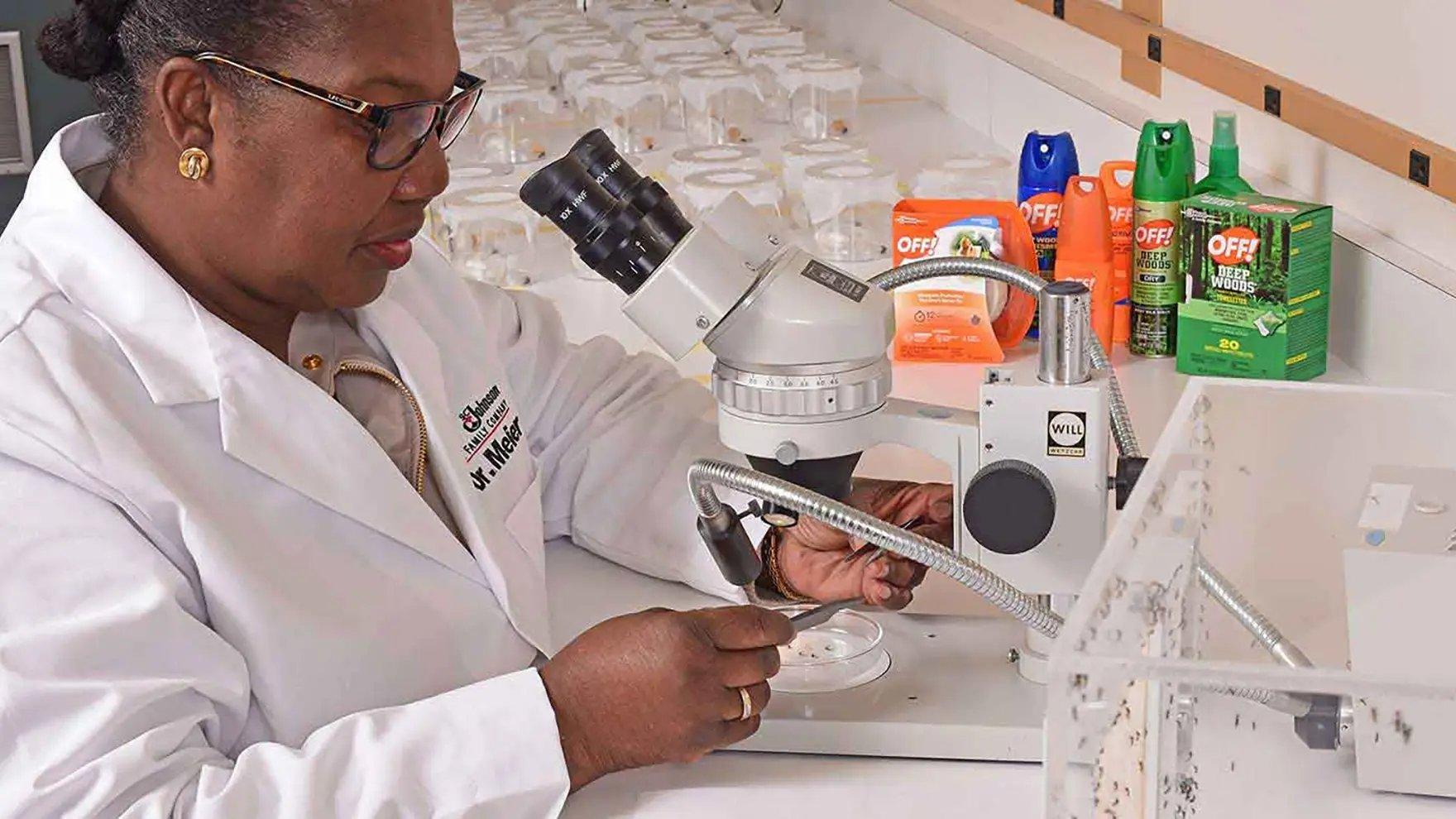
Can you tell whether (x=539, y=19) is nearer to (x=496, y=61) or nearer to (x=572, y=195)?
(x=496, y=61)

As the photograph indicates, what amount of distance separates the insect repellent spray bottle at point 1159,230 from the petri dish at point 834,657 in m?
0.79

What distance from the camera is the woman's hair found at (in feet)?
4.23

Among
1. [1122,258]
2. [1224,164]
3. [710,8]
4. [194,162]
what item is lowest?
[710,8]

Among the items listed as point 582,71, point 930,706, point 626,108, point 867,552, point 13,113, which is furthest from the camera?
point 582,71

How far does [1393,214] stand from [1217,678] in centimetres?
134

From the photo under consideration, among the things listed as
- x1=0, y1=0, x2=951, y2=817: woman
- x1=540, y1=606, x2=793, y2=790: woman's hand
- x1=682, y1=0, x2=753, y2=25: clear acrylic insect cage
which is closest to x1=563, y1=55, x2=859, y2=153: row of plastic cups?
x1=682, y1=0, x2=753, y2=25: clear acrylic insect cage

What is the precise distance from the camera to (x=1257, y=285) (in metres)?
1.98

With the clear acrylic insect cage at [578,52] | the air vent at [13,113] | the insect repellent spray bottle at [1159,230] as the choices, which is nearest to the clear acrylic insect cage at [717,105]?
the clear acrylic insect cage at [578,52]

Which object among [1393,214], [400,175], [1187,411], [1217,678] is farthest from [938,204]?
[1217,678]

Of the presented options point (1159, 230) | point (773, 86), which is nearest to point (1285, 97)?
point (1159, 230)

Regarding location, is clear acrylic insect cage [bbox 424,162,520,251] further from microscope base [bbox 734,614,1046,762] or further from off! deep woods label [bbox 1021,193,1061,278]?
microscope base [bbox 734,614,1046,762]

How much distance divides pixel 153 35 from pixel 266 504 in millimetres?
352

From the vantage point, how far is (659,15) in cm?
404

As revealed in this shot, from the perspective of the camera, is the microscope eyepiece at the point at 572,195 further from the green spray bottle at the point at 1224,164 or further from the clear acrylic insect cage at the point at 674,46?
the clear acrylic insect cage at the point at 674,46
